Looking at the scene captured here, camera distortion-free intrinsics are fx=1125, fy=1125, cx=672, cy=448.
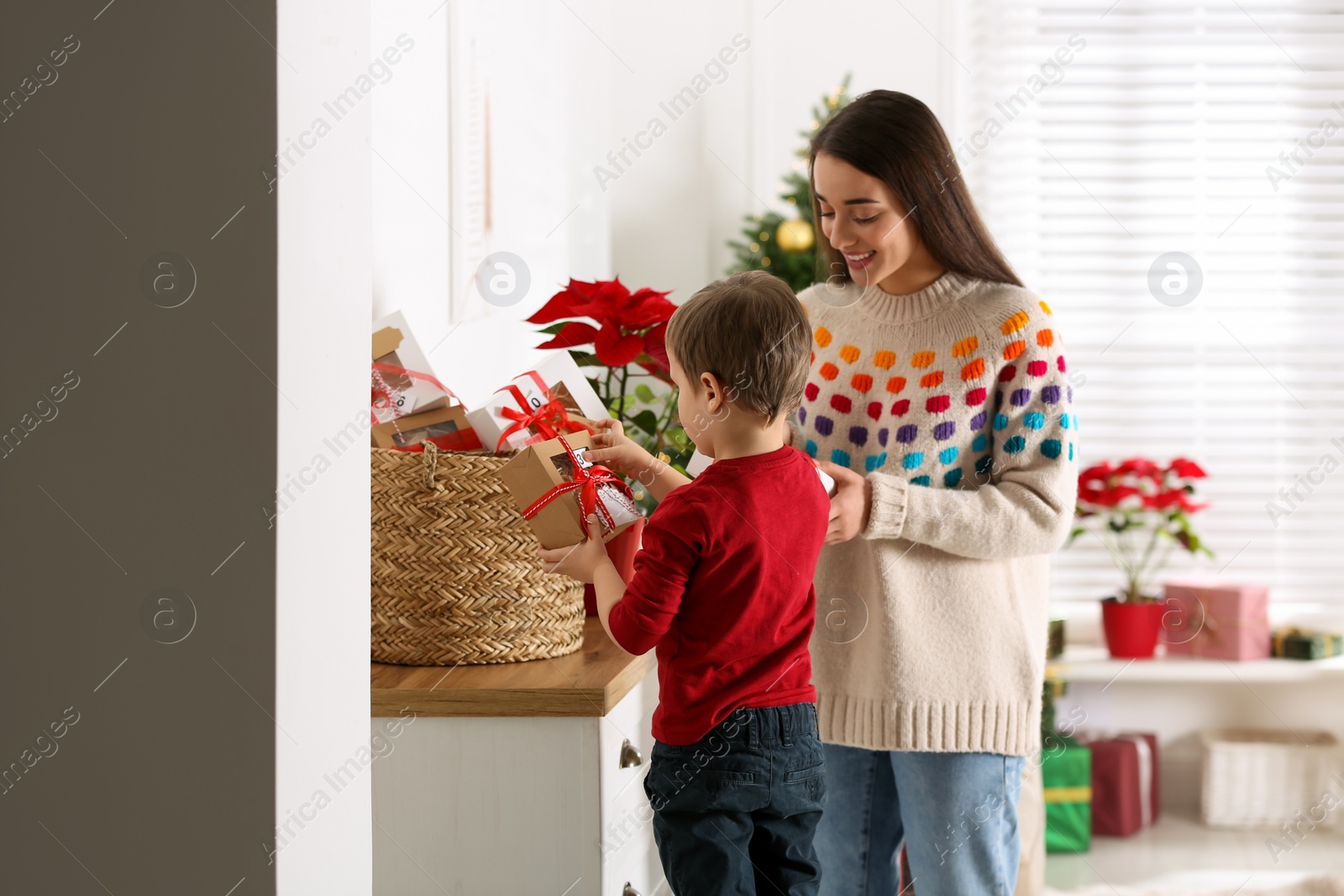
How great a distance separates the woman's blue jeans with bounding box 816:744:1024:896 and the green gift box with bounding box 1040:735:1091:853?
1.68m

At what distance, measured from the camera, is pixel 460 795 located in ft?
4.05

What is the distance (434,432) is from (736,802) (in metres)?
0.55

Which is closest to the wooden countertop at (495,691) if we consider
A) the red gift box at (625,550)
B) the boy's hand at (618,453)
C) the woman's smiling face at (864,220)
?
the red gift box at (625,550)

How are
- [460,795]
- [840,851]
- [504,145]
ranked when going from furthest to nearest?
[504,145], [840,851], [460,795]

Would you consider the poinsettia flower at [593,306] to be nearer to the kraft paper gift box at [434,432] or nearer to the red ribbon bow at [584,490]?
the kraft paper gift box at [434,432]

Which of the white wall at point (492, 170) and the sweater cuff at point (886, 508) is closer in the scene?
the sweater cuff at point (886, 508)

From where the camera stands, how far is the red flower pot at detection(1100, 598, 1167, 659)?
3.10 metres

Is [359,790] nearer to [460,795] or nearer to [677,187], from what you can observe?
[460,795]

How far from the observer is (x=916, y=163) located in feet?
4.19

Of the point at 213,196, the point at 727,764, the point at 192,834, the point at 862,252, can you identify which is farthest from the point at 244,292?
the point at 862,252

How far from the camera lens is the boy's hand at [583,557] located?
1.12 metres

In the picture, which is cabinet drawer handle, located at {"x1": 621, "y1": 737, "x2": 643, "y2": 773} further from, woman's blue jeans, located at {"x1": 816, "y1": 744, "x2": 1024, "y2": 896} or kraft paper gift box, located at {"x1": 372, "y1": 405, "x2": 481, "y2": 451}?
kraft paper gift box, located at {"x1": 372, "y1": 405, "x2": 481, "y2": 451}

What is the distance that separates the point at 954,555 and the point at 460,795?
623 mm

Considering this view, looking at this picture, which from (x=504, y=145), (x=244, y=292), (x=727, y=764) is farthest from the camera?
(x=504, y=145)
